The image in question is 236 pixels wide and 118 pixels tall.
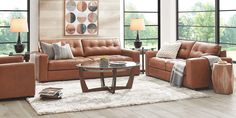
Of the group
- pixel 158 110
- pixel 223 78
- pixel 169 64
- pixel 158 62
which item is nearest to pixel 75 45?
pixel 158 62

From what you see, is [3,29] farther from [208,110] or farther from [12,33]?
[208,110]

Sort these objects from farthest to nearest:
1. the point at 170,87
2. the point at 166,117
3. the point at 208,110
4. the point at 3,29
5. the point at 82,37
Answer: the point at 82,37
the point at 3,29
the point at 170,87
the point at 208,110
the point at 166,117

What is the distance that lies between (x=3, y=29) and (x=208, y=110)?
200 inches

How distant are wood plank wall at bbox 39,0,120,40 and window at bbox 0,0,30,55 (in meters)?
0.40

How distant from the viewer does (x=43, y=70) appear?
7.36 meters

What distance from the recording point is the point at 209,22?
8438 millimetres

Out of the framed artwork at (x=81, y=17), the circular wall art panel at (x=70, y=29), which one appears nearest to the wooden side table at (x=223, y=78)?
the framed artwork at (x=81, y=17)

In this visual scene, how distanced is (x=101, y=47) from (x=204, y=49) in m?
2.55

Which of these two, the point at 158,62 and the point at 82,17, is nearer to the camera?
the point at 158,62

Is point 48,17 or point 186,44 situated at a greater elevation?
point 48,17

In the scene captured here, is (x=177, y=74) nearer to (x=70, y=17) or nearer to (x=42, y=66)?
(x=42, y=66)

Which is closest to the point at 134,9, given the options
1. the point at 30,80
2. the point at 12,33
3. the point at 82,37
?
the point at 82,37

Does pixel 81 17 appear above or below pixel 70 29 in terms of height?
above

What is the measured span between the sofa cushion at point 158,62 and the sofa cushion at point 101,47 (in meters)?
1.02
